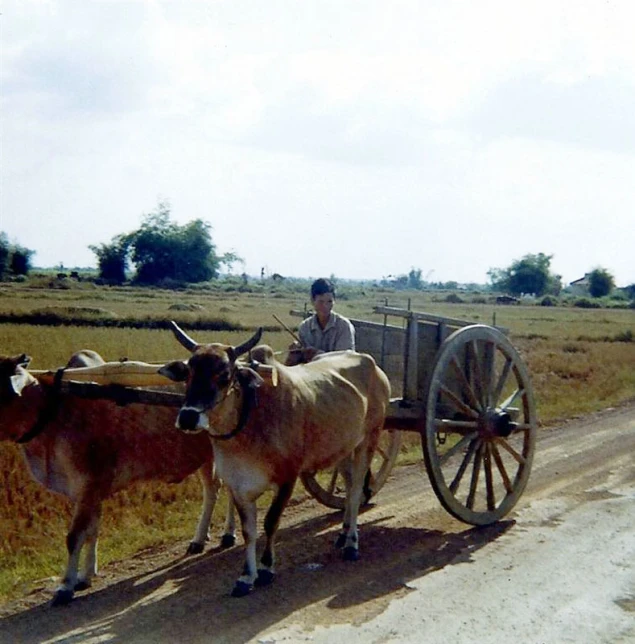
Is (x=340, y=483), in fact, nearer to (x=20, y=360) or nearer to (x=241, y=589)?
(x=241, y=589)

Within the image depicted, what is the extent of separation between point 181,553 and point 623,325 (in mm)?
41132

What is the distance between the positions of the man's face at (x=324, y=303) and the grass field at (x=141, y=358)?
2271mm

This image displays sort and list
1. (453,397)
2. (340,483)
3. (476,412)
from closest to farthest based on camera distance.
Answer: (453,397)
(476,412)
(340,483)

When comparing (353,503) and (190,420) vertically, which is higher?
Answer: (190,420)

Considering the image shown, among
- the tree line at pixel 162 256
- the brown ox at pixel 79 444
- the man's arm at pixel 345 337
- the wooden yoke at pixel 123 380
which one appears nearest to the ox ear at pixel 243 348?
the wooden yoke at pixel 123 380

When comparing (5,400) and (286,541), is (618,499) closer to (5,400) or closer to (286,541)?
(286,541)

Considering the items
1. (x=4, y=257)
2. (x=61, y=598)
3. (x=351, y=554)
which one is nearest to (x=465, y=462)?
(x=351, y=554)

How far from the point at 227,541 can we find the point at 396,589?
1.81 m

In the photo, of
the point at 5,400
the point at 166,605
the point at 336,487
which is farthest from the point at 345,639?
the point at 336,487

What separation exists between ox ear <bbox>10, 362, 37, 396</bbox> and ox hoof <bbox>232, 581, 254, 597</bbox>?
2.06m

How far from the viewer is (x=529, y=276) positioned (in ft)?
320

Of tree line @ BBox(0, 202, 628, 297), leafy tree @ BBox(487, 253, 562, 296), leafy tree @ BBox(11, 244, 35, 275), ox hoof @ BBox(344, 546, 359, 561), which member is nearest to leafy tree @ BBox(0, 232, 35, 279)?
leafy tree @ BBox(11, 244, 35, 275)

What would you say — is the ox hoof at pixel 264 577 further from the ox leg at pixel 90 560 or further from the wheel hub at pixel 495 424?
the wheel hub at pixel 495 424

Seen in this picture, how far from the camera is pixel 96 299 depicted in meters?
42.1
